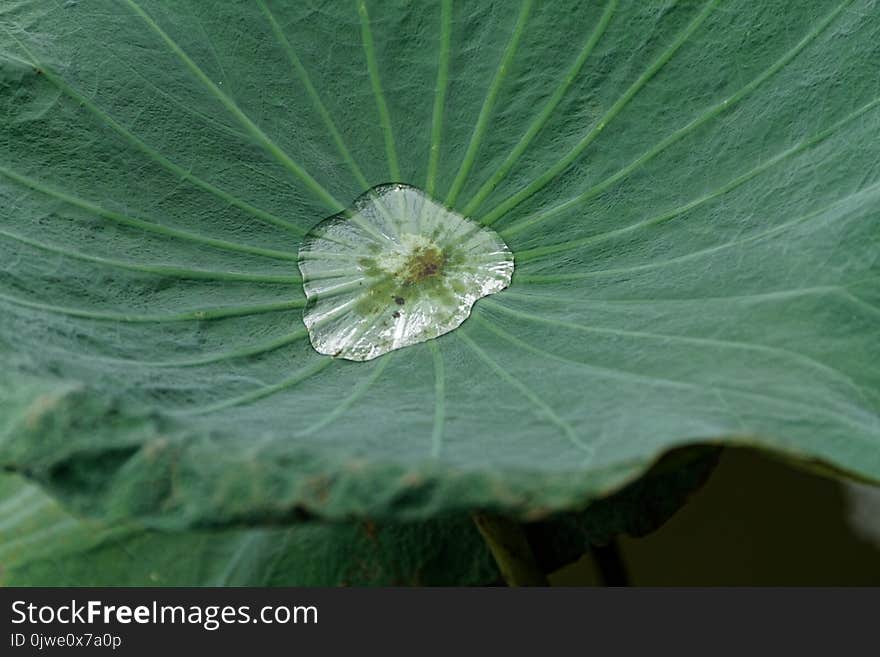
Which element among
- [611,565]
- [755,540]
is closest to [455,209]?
[611,565]

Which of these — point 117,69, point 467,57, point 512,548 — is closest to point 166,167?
point 117,69

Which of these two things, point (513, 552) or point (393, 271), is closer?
point (513, 552)

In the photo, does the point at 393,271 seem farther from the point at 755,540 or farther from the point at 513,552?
the point at 755,540

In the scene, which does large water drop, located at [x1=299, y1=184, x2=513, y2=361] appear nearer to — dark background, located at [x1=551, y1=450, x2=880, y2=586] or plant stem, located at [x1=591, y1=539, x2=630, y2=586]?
plant stem, located at [x1=591, y1=539, x2=630, y2=586]

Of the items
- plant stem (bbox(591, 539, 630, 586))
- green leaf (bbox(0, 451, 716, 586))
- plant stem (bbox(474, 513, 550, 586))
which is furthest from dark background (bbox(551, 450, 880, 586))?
plant stem (bbox(474, 513, 550, 586))

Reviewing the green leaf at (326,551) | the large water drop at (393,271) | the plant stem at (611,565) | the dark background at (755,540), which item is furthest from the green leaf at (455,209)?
the dark background at (755,540)

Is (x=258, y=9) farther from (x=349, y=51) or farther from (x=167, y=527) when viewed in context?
(x=167, y=527)
